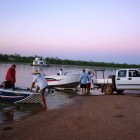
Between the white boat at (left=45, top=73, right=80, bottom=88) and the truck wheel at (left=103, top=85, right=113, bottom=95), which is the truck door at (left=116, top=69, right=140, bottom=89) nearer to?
the truck wheel at (left=103, top=85, right=113, bottom=95)

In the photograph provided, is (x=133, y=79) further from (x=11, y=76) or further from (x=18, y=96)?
(x=11, y=76)

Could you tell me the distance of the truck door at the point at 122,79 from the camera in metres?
20.0

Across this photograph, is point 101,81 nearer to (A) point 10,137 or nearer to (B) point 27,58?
(A) point 10,137

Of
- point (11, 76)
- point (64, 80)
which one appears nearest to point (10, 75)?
point (11, 76)

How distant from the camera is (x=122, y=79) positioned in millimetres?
20031

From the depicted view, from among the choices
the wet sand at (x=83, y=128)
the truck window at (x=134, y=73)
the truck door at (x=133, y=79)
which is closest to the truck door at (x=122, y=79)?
the truck door at (x=133, y=79)

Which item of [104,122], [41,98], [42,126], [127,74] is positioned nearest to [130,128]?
[104,122]

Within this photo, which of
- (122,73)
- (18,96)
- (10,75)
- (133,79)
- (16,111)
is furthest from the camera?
(122,73)

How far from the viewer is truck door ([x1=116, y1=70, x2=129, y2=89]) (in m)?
20.0

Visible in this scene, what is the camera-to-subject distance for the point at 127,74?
1992 cm

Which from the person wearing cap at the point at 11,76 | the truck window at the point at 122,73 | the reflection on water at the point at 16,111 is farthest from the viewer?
the truck window at the point at 122,73

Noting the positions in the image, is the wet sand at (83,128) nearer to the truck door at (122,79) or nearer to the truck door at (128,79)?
the truck door at (128,79)

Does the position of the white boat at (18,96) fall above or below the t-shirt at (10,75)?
below

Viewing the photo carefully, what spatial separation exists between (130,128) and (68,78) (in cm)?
1712
